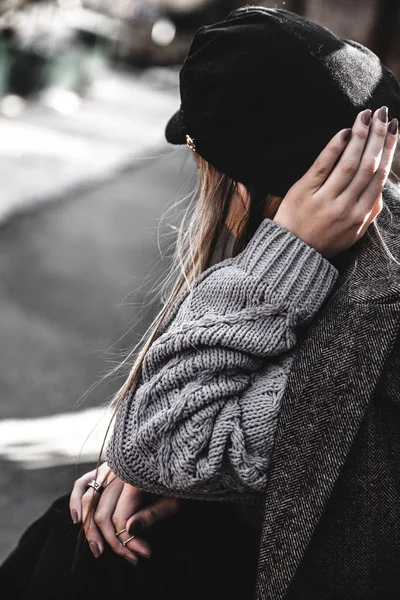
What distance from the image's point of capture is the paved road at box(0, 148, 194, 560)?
9.78ft

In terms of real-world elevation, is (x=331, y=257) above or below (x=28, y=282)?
above

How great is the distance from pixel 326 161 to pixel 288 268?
0.67 feet

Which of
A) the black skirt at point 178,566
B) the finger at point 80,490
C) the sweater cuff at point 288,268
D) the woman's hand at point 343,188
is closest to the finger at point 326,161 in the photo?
the woman's hand at point 343,188

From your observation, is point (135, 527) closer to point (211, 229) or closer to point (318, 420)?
point (318, 420)

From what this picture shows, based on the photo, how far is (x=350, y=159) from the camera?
47.5 inches

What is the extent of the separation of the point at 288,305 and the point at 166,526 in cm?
59

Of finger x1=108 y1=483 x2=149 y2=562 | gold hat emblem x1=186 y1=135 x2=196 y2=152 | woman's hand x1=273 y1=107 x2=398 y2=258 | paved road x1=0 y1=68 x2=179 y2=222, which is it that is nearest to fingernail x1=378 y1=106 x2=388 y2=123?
woman's hand x1=273 y1=107 x2=398 y2=258

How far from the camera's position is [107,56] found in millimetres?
14367

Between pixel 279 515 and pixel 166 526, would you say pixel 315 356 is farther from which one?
pixel 166 526

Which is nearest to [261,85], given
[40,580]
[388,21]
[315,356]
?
[315,356]

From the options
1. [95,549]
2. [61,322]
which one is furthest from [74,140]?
[95,549]

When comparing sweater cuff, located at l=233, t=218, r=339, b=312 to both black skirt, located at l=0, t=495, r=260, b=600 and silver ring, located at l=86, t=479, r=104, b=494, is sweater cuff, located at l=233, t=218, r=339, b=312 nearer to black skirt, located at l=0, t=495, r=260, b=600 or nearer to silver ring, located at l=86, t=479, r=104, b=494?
black skirt, located at l=0, t=495, r=260, b=600

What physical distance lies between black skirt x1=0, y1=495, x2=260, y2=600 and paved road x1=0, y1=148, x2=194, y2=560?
71 centimetres

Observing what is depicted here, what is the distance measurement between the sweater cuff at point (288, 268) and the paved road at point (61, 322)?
0.69 metres
